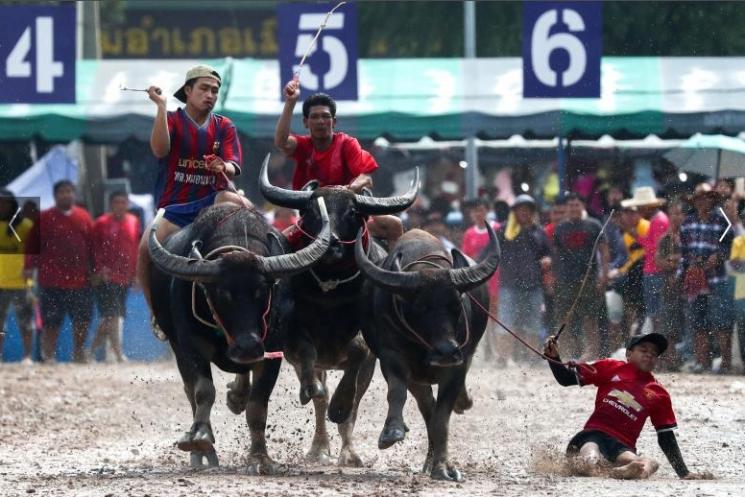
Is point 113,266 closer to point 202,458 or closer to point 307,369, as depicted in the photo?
point 202,458

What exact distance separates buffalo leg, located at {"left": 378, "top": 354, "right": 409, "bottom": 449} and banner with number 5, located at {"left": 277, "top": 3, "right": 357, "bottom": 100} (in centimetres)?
785

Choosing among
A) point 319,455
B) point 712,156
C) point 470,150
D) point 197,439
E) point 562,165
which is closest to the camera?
point 197,439

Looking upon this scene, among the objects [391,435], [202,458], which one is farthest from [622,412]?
[202,458]

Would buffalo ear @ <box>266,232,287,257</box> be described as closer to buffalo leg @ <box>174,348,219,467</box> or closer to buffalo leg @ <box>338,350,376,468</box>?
buffalo leg @ <box>174,348,219,467</box>

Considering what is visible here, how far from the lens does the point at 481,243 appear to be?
17.2 meters

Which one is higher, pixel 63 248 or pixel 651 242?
pixel 651 242

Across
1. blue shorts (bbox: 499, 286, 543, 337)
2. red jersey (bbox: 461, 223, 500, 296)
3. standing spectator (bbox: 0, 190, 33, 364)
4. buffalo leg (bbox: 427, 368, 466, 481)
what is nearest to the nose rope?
buffalo leg (bbox: 427, 368, 466, 481)

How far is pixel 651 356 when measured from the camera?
32.0ft

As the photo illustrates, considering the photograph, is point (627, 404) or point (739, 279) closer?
point (627, 404)

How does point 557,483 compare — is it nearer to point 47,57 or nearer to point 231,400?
point 231,400

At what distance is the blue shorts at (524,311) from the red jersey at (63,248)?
4604 mm

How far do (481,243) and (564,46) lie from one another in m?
2.27

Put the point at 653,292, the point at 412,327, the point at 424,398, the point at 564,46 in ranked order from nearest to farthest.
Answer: the point at 412,327
the point at 424,398
the point at 653,292
the point at 564,46

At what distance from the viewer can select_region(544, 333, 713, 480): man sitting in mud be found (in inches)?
377
